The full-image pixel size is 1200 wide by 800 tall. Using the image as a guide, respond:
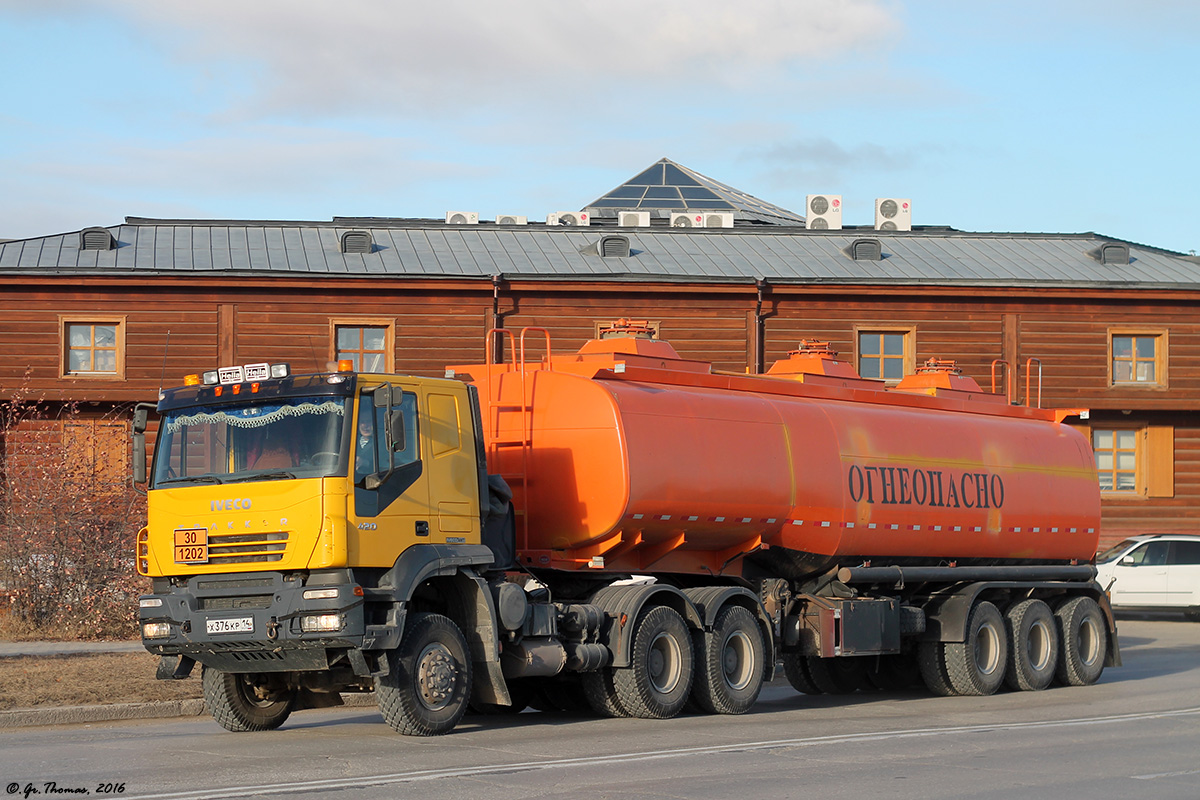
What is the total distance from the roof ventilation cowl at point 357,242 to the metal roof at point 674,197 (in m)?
12.7

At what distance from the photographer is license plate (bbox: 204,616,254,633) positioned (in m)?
11.7

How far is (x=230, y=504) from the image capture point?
1193 centimetres

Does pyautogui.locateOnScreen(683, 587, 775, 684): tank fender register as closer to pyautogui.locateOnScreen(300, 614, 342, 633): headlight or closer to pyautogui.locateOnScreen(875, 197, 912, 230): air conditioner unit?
pyautogui.locateOnScreen(300, 614, 342, 633): headlight

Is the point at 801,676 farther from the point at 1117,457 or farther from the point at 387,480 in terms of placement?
the point at 1117,457

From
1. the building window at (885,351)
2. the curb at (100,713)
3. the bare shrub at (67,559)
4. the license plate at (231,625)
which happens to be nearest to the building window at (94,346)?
the bare shrub at (67,559)

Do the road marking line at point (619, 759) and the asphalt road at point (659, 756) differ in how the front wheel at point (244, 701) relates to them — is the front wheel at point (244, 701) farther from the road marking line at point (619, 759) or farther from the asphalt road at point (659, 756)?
the road marking line at point (619, 759)

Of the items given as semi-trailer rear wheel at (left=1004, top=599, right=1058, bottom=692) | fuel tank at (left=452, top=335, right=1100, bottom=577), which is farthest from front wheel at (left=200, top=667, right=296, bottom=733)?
semi-trailer rear wheel at (left=1004, top=599, right=1058, bottom=692)

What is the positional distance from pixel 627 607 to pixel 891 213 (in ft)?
101

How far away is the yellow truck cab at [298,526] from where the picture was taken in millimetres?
11641

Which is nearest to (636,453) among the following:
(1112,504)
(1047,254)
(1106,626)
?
(1106,626)

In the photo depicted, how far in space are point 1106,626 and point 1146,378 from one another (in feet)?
61.3

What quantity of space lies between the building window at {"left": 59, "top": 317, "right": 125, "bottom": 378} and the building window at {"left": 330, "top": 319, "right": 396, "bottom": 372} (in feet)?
15.8

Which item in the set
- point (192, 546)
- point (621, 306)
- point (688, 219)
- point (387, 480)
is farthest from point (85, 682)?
point (688, 219)

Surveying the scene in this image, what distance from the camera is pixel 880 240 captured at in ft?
128
